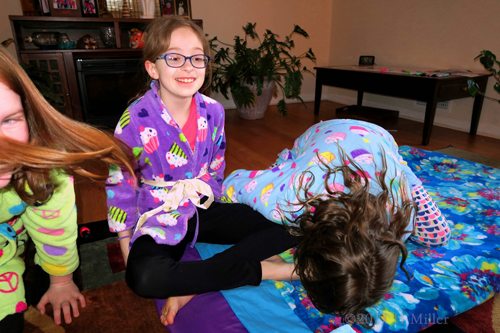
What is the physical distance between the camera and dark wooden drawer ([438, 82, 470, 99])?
2.46 metres

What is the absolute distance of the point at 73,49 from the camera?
267 centimetres

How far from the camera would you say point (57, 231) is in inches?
33.3

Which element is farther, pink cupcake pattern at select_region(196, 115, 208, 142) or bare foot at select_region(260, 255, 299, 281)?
pink cupcake pattern at select_region(196, 115, 208, 142)

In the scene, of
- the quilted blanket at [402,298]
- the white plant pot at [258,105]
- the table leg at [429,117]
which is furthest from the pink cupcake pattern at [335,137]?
the white plant pot at [258,105]

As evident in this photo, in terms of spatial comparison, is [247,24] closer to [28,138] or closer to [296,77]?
[296,77]

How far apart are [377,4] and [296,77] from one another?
1292 millimetres

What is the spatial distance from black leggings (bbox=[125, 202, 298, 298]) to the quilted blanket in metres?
0.06

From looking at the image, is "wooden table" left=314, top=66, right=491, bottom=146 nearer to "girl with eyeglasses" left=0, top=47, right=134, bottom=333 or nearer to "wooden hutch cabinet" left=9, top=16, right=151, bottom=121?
"wooden hutch cabinet" left=9, top=16, right=151, bottom=121

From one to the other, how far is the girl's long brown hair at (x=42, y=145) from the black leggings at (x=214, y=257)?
307mm

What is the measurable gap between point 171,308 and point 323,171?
0.59m

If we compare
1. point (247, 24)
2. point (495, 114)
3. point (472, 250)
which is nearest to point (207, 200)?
point (472, 250)

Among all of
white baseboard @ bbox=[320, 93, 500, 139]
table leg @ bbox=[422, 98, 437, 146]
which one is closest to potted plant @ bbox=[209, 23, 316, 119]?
white baseboard @ bbox=[320, 93, 500, 139]

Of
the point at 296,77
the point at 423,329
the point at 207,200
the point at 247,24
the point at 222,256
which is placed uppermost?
the point at 247,24

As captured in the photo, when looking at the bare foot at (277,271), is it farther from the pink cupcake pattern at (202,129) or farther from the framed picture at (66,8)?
the framed picture at (66,8)
